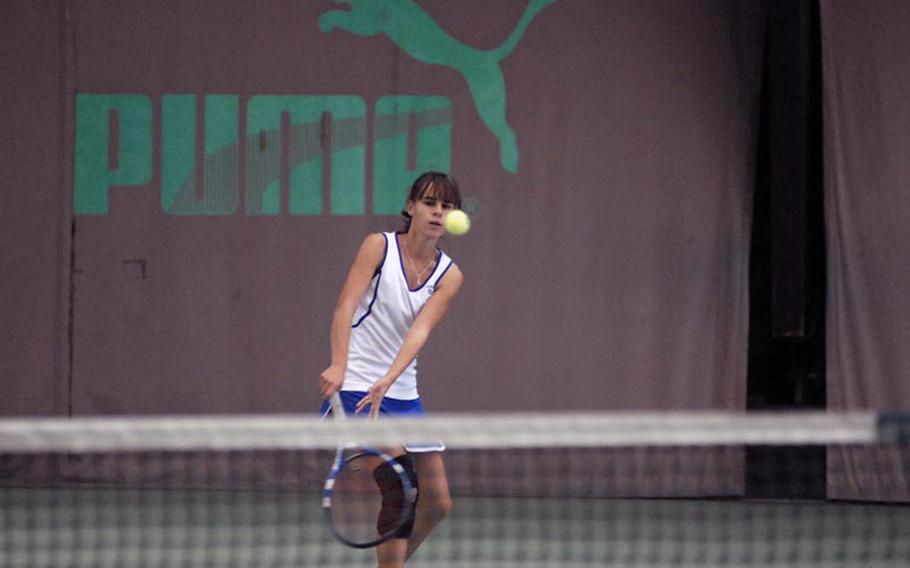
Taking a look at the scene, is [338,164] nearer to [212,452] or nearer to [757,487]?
[212,452]

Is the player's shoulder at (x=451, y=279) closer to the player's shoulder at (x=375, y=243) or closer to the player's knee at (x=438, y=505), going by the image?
the player's shoulder at (x=375, y=243)

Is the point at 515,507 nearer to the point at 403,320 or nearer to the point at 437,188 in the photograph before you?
the point at 403,320

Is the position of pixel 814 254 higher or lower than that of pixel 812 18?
lower

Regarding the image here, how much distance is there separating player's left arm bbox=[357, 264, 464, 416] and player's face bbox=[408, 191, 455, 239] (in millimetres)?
170

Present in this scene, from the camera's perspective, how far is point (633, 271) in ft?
22.7

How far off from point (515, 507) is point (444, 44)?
6.52 feet

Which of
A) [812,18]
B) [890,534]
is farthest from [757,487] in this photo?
[812,18]

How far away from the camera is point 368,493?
469cm

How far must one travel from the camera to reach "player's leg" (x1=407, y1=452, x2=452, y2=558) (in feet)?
15.0

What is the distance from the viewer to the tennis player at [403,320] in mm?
4551

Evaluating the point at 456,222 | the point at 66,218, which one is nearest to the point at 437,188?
the point at 456,222

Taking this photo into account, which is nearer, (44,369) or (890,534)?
(890,534)

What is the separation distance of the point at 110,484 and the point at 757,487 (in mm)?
2840

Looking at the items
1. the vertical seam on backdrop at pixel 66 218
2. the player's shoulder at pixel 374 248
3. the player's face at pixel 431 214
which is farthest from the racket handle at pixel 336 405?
the vertical seam on backdrop at pixel 66 218
